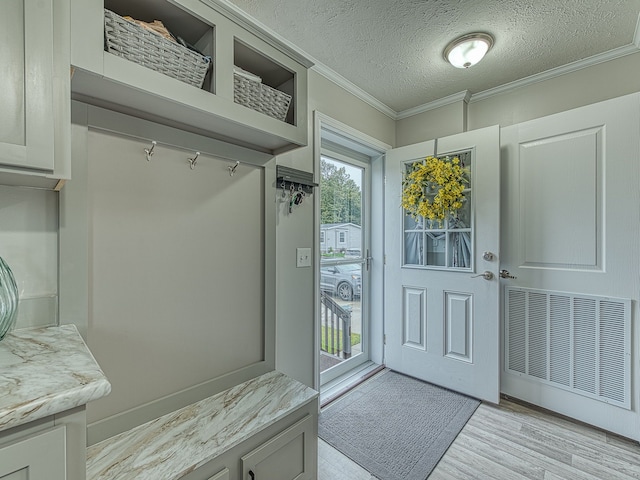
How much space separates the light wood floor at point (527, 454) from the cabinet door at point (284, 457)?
42cm

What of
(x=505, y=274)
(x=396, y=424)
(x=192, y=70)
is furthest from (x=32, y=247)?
(x=505, y=274)

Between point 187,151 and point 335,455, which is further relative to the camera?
point 335,455

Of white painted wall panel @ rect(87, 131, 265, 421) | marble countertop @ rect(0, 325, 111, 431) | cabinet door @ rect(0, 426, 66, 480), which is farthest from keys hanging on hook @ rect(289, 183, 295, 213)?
cabinet door @ rect(0, 426, 66, 480)

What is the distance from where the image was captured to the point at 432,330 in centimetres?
240

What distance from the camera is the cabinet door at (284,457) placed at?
1.04 meters

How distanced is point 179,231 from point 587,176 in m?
2.36

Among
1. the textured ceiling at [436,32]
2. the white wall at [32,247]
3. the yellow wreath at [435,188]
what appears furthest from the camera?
the yellow wreath at [435,188]

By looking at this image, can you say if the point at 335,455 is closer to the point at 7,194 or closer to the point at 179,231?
the point at 179,231

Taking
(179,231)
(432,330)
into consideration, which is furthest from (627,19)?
(179,231)

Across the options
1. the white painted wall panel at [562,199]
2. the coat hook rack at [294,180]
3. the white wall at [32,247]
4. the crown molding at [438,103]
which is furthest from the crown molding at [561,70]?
the white wall at [32,247]

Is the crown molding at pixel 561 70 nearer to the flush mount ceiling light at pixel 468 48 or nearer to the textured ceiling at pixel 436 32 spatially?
the textured ceiling at pixel 436 32

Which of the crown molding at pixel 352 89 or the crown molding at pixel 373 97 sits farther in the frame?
the crown molding at pixel 352 89

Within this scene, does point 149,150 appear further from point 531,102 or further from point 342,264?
point 531,102

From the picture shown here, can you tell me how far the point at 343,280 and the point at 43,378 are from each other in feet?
6.89
